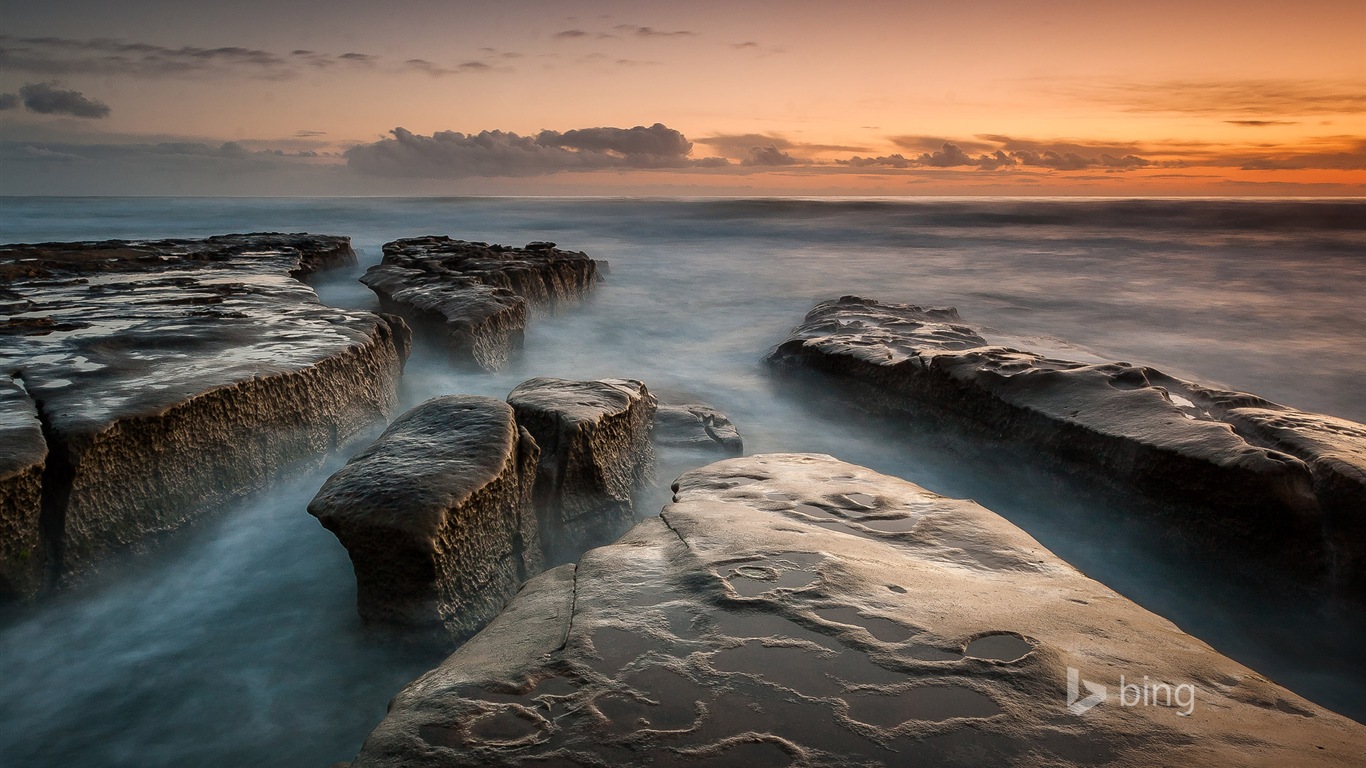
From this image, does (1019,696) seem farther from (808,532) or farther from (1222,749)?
(808,532)

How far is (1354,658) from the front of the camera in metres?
3.34

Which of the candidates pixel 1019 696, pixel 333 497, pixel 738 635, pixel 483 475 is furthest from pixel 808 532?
pixel 333 497

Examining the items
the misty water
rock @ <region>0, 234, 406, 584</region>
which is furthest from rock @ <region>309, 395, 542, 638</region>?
rock @ <region>0, 234, 406, 584</region>

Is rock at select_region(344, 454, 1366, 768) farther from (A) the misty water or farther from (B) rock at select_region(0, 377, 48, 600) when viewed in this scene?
(B) rock at select_region(0, 377, 48, 600)

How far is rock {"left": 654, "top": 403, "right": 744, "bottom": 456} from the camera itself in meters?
5.78

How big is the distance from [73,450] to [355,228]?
29.4 meters

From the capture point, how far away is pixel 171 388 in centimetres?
358

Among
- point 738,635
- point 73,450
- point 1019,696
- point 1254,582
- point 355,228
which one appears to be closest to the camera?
point 1019,696

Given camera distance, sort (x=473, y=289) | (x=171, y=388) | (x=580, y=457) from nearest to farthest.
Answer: (x=171, y=388)
(x=580, y=457)
(x=473, y=289)

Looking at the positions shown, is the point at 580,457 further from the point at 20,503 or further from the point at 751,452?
the point at 751,452

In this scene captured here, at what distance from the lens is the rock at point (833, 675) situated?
1.63m

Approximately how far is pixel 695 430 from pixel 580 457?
2.25 m

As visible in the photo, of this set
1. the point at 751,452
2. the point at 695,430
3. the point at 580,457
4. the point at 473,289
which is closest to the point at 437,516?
the point at 580,457

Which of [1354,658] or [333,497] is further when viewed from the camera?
[1354,658]
